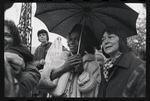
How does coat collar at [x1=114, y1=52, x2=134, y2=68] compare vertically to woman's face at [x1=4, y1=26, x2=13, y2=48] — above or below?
below

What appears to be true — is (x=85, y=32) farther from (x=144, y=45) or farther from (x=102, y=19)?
(x=144, y=45)

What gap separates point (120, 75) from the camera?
801 centimetres

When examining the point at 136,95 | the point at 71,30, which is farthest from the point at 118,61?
the point at 71,30

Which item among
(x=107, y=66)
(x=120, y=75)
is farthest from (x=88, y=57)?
(x=120, y=75)

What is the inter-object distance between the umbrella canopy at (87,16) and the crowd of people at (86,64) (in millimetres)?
151

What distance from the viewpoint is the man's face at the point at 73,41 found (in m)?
8.09

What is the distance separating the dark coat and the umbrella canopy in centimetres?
66

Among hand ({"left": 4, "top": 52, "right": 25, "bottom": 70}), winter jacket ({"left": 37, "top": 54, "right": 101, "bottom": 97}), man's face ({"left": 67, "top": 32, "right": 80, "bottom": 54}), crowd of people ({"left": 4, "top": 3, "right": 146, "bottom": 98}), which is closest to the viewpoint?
hand ({"left": 4, "top": 52, "right": 25, "bottom": 70})

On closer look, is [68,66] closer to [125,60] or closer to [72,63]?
[72,63]

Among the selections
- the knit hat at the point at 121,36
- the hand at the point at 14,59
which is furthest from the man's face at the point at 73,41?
the hand at the point at 14,59

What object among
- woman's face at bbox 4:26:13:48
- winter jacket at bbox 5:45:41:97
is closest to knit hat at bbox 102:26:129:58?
winter jacket at bbox 5:45:41:97

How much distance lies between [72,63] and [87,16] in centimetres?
128

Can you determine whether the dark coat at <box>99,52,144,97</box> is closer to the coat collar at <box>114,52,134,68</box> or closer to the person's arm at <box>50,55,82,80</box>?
the coat collar at <box>114,52,134,68</box>

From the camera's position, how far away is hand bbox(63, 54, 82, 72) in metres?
8.01
